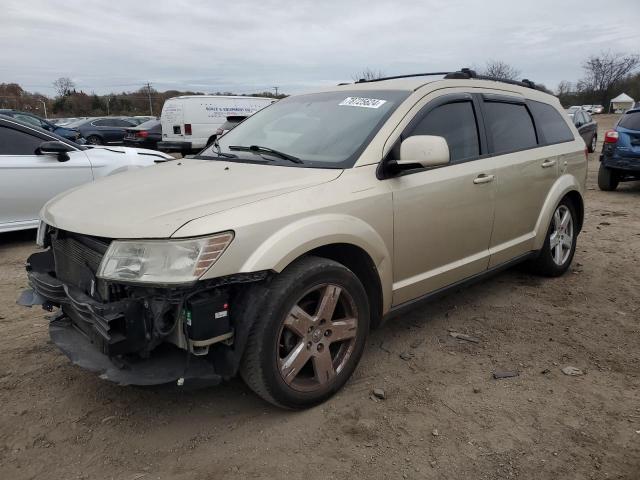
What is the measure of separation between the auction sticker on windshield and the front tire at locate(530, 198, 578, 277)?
2177mm

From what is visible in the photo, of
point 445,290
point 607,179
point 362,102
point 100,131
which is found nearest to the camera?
point 362,102

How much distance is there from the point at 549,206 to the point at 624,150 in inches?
238

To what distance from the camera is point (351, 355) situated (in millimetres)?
2951

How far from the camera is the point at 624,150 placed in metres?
9.27

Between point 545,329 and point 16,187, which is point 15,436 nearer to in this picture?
point 545,329

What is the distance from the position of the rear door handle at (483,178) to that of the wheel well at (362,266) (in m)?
1.14

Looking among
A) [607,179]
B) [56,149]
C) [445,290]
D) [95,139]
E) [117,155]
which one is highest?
[95,139]

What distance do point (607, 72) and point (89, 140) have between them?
6898 centimetres

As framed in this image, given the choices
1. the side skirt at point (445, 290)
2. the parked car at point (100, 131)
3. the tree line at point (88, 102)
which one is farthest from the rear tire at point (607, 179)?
the tree line at point (88, 102)

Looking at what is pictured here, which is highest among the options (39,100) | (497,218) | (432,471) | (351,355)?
(39,100)

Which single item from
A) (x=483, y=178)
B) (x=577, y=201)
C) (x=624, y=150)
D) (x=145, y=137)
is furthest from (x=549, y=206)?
(x=145, y=137)

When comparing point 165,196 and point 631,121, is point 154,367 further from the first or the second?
point 631,121

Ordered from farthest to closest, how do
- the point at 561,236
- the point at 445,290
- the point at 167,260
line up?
the point at 561,236
the point at 445,290
the point at 167,260

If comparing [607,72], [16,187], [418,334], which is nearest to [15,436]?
[418,334]
